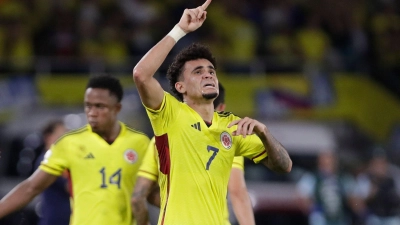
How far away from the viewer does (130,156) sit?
7852mm

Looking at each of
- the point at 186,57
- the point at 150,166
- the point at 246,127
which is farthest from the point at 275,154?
the point at 150,166

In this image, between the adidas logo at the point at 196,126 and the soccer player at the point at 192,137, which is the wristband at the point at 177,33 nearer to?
the soccer player at the point at 192,137

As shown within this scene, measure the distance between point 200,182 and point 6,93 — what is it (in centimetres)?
1120

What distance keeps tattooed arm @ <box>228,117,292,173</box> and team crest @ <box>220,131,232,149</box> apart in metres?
0.27

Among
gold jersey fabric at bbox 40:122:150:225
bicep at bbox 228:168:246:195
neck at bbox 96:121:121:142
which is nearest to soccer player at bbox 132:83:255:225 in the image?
bicep at bbox 228:168:246:195

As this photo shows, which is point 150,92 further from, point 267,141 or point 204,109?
point 267,141

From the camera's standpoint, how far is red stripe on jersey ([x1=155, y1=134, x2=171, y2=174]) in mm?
6367

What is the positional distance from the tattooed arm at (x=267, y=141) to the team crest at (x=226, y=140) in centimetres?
27

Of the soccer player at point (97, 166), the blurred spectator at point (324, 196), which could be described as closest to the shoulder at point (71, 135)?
the soccer player at point (97, 166)

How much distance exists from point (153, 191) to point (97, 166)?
520 mm

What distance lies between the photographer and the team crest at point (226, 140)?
258 inches

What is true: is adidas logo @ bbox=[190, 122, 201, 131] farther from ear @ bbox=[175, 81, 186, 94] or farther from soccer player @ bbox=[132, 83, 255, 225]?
soccer player @ bbox=[132, 83, 255, 225]

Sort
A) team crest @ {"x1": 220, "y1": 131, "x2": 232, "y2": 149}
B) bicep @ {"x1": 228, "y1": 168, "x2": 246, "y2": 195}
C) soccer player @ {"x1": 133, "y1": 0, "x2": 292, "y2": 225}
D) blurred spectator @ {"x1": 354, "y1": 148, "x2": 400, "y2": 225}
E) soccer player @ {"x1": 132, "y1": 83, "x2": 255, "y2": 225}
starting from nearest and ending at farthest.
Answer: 1. soccer player @ {"x1": 133, "y1": 0, "x2": 292, "y2": 225}
2. team crest @ {"x1": 220, "y1": 131, "x2": 232, "y2": 149}
3. soccer player @ {"x1": 132, "y1": 83, "x2": 255, "y2": 225}
4. bicep @ {"x1": 228, "y1": 168, "x2": 246, "y2": 195}
5. blurred spectator @ {"x1": 354, "y1": 148, "x2": 400, "y2": 225}

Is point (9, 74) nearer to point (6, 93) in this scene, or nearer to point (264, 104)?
point (6, 93)
